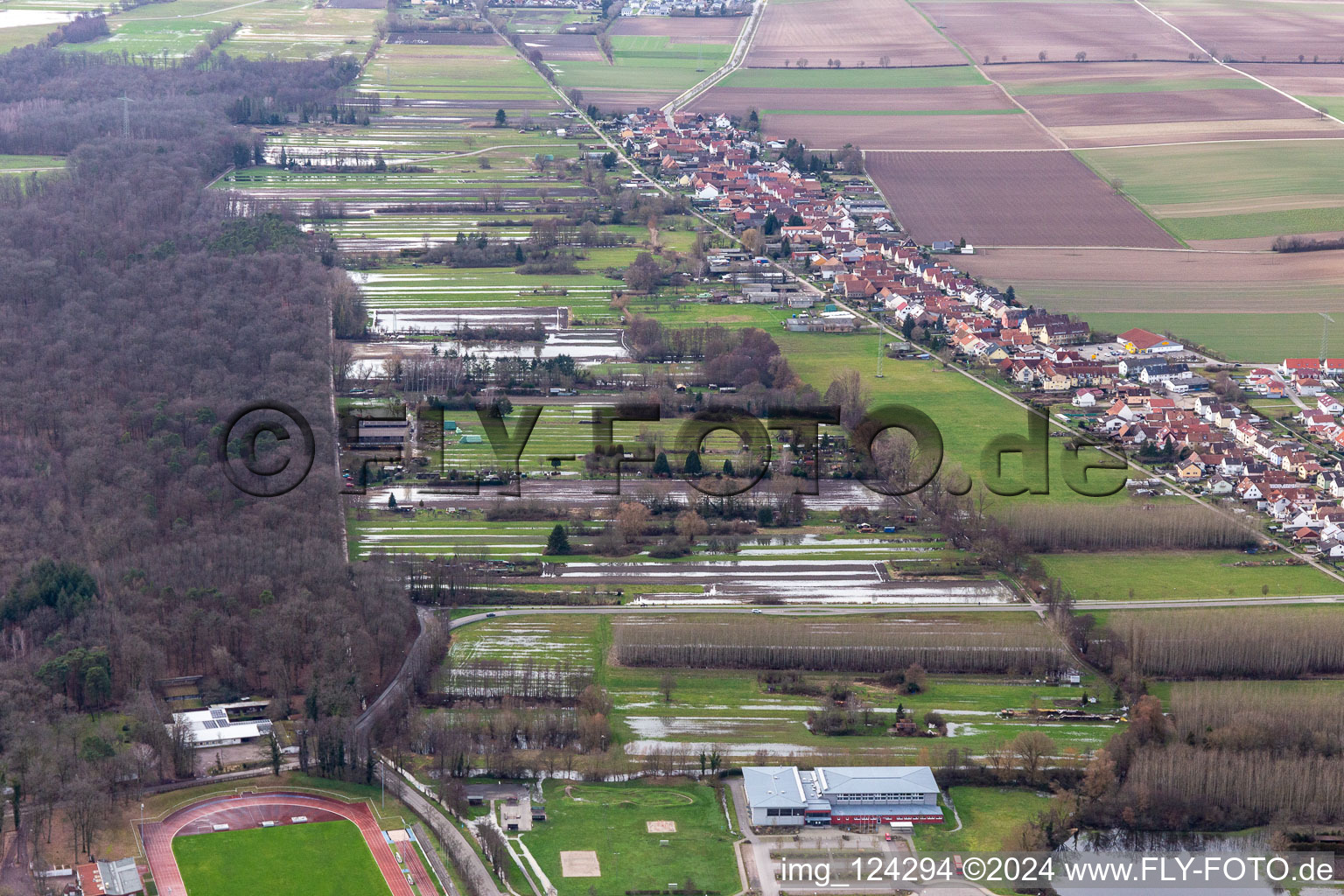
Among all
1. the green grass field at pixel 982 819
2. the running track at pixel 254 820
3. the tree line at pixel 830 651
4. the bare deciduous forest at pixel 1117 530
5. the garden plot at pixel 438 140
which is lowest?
the green grass field at pixel 982 819

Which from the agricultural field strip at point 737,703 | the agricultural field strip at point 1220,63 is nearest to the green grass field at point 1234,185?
the agricultural field strip at point 1220,63

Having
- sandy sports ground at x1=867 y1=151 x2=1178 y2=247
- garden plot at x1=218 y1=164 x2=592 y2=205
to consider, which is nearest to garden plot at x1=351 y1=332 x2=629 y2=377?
garden plot at x1=218 y1=164 x2=592 y2=205

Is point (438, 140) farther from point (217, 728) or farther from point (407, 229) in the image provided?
point (217, 728)

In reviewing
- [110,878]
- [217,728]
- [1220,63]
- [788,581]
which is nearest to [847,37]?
[1220,63]

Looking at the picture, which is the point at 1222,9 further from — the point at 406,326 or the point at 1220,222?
the point at 406,326

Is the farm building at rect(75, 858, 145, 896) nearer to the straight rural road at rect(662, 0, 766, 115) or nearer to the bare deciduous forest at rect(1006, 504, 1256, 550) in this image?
the bare deciduous forest at rect(1006, 504, 1256, 550)

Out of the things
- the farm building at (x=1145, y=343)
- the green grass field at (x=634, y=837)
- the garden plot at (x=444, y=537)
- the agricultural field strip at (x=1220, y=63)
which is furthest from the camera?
the agricultural field strip at (x=1220, y=63)

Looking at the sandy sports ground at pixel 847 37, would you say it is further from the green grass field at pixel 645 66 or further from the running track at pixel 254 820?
the running track at pixel 254 820
